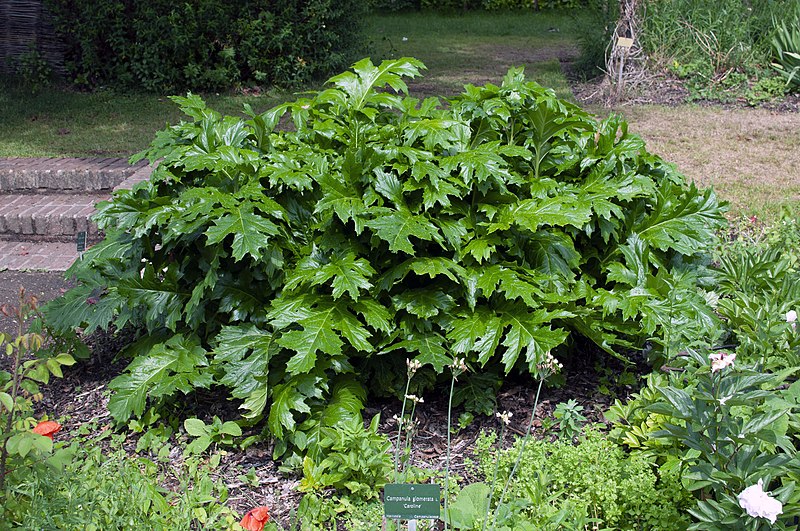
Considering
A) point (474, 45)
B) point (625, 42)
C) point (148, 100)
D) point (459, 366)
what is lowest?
point (148, 100)

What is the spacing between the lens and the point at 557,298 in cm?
336

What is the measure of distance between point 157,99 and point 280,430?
721cm

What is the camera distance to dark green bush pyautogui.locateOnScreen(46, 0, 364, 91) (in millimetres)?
9352

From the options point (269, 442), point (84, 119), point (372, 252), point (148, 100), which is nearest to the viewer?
point (269, 442)

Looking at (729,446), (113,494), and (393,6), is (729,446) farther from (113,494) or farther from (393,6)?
(393,6)

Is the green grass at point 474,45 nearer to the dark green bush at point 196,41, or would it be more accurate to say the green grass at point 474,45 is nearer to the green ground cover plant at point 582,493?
the dark green bush at point 196,41

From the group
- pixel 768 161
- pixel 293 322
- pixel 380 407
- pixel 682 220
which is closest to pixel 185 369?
pixel 293 322

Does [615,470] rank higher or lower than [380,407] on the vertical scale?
higher

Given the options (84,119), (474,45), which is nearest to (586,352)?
(84,119)

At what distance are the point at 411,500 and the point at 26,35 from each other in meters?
9.31

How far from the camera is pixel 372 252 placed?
3.51m

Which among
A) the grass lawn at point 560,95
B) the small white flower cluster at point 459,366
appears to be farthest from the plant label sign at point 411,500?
the grass lawn at point 560,95

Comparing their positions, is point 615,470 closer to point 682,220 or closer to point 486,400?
point 486,400

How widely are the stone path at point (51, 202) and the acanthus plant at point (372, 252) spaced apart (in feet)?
7.19
